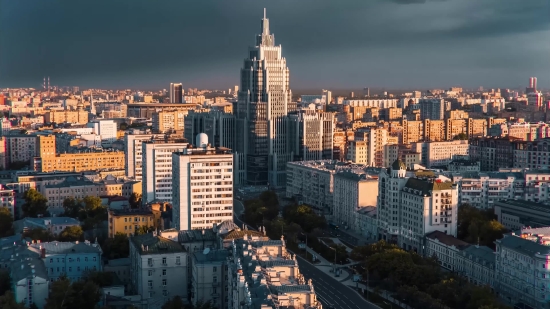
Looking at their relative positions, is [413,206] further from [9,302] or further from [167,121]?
[167,121]

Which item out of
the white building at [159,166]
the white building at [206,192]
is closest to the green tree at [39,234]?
the white building at [206,192]

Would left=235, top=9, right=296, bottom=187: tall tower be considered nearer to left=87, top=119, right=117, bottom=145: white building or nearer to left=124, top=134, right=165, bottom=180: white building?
left=124, top=134, right=165, bottom=180: white building

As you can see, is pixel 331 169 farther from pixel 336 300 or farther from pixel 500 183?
pixel 336 300

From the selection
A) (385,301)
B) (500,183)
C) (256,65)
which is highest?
(256,65)

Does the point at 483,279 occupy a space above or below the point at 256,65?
below

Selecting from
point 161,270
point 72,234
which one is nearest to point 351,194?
point 72,234

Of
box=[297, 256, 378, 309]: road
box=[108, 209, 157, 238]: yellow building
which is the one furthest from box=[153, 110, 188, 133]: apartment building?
box=[297, 256, 378, 309]: road

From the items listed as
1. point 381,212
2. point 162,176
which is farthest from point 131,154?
point 381,212
